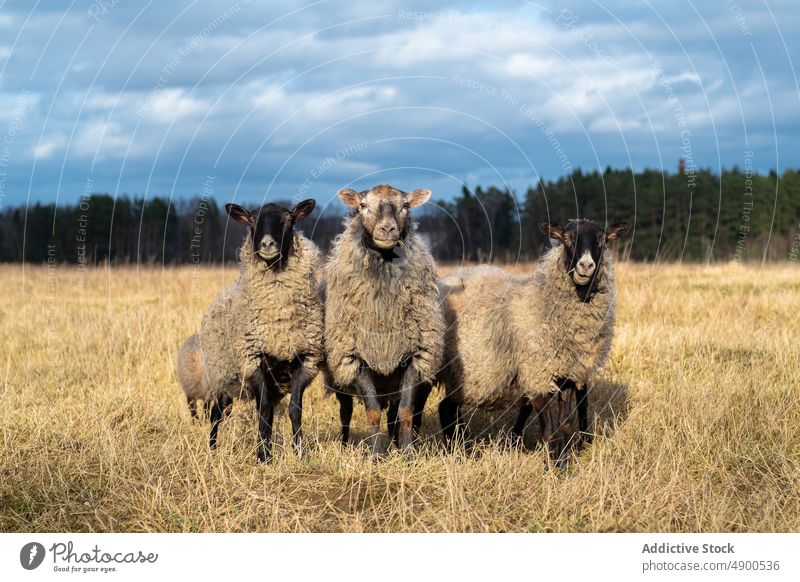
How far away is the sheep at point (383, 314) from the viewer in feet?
30.1

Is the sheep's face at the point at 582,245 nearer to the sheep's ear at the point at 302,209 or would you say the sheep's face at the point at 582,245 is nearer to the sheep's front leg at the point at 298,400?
the sheep's ear at the point at 302,209

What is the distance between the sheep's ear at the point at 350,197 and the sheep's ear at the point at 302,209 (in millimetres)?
348

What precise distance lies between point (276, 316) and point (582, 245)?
352cm

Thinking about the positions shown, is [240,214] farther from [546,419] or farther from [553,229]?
[546,419]

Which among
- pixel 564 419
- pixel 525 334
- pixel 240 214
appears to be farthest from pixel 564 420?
pixel 240 214

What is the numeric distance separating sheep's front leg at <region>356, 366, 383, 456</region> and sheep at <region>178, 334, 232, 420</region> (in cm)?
223

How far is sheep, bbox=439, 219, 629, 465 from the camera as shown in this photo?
9312 mm

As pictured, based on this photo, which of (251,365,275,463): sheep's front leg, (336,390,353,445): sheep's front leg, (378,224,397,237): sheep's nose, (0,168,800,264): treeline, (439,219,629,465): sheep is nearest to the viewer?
(378,224,397,237): sheep's nose

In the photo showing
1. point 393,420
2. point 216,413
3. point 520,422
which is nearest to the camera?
point 393,420

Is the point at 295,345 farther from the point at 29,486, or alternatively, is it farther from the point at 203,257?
the point at 203,257

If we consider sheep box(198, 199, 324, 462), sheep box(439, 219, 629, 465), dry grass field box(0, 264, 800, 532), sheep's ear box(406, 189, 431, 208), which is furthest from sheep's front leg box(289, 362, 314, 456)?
sheep's ear box(406, 189, 431, 208)

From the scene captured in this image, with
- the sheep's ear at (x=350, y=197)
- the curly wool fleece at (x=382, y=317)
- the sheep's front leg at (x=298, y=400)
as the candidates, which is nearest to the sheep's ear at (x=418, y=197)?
the curly wool fleece at (x=382, y=317)

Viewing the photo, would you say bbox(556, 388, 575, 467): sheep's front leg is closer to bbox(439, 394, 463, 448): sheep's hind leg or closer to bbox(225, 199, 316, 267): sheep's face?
bbox(439, 394, 463, 448): sheep's hind leg

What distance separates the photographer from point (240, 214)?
944cm
